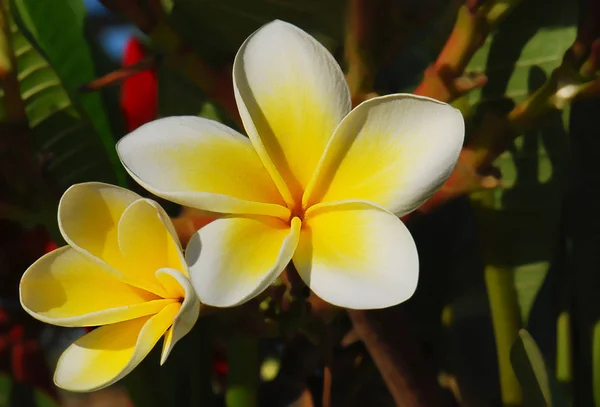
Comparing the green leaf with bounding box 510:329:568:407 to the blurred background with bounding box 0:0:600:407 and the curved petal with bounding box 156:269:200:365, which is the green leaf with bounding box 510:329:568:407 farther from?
the curved petal with bounding box 156:269:200:365

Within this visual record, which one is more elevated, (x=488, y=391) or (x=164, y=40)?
(x=164, y=40)

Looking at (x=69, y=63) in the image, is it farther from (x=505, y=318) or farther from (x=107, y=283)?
(x=505, y=318)

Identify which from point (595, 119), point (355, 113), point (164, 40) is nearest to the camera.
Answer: point (355, 113)

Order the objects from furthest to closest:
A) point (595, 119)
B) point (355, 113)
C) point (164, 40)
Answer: point (595, 119), point (164, 40), point (355, 113)

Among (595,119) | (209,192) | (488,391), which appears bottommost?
(488,391)

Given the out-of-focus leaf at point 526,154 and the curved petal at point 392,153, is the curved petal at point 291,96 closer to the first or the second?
the curved petal at point 392,153

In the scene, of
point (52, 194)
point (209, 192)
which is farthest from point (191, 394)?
point (209, 192)

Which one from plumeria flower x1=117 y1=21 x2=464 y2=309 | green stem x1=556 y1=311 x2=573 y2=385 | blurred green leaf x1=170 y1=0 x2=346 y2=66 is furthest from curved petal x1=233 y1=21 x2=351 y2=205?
green stem x1=556 y1=311 x2=573 y2=385

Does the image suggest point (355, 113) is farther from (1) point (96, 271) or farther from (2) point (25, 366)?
(2) point (25, 366)
